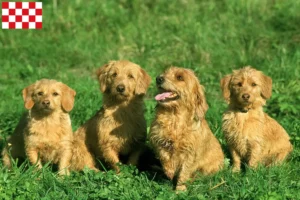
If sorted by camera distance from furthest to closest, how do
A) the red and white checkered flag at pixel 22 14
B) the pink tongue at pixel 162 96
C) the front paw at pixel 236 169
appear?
1. the red and white checkered flag at pixel 22 14
2. the front paw at pixel 236 169
3. the pink tongue at pixel 162 96

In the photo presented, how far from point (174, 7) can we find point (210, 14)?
0.77m

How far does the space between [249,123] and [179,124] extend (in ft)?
3.08

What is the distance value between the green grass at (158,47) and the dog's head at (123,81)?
0.90 metres

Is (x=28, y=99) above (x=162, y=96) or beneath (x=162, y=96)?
beneath

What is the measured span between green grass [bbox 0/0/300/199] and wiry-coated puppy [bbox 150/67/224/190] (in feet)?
1.05

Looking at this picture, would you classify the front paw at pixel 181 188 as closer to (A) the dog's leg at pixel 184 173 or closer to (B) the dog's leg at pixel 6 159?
(A) the dog's leg at pixel 184 173

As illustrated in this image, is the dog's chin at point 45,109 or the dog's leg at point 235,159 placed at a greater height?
the dog's chin at point 45,109

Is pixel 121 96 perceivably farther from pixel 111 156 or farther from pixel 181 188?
pixel 181 188

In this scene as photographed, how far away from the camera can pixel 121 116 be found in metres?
7.97

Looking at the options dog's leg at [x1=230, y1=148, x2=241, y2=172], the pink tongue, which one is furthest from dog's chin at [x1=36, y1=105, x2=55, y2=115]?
dog's leg at [x1=230, y1=148, x2=241, y2=172]

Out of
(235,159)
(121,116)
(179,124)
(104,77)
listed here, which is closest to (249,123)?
(235,159)

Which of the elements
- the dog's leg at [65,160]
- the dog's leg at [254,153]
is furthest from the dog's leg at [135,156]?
the dog's leg at [254,153]

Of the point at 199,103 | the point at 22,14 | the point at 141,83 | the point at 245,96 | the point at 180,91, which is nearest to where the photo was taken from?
the point at 180,91

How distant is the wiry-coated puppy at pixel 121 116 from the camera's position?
794 cm
